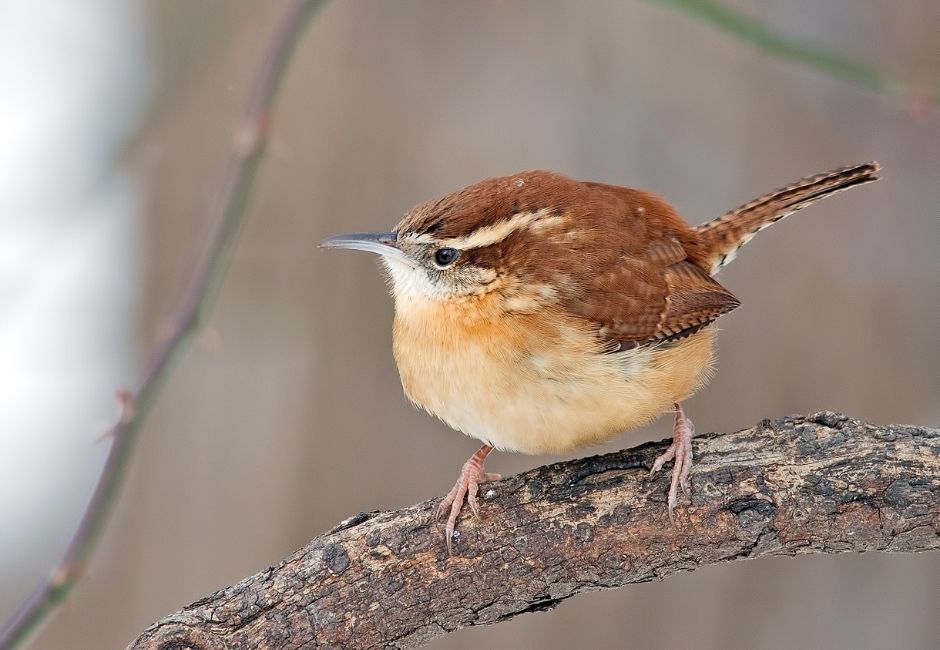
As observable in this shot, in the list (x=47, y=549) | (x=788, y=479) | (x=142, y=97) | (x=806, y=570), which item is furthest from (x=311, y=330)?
(x=788, y=479)

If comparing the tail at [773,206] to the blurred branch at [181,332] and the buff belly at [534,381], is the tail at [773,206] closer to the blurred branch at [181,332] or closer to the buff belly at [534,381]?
the buff belly at [534,381]

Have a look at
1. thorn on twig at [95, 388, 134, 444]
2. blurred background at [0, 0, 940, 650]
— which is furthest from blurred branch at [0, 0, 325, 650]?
blurred background at [0, 0, 940, 650]

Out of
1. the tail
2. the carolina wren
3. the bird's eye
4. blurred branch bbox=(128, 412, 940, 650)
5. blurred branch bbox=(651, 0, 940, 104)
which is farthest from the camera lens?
the tail

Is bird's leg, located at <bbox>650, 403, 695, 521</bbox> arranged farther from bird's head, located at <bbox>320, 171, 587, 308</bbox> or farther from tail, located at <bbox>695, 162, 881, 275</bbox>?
tail, located at <bbox>695, 162, 881, 275</bbox>

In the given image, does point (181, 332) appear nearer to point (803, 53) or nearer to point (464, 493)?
point (464, 493)

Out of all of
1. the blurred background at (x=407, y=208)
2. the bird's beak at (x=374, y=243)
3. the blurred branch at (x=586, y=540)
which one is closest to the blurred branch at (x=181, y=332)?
the blurred branch at (x=586, y=540)
